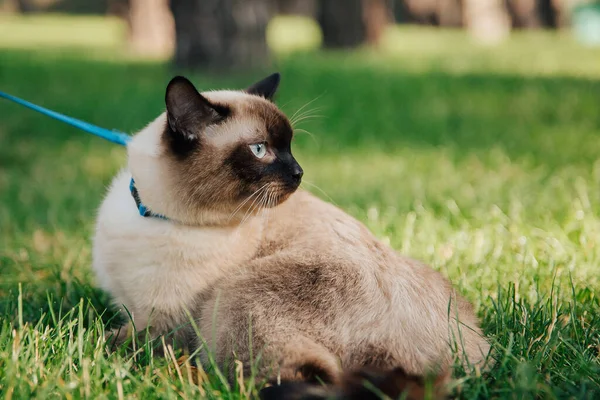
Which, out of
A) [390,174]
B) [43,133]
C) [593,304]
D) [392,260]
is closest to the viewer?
[392,260]

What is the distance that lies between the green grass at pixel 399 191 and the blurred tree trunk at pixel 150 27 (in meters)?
1.36

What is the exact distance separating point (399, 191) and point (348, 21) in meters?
8.92

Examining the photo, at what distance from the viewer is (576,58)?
12562 mm

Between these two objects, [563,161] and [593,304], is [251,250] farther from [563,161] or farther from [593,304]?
[563,161]

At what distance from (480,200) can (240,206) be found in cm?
247

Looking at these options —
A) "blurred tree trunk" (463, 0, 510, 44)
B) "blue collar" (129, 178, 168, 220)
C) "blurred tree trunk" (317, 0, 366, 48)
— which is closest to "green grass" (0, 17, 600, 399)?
"blue collar" (129, 178, 168, 220)

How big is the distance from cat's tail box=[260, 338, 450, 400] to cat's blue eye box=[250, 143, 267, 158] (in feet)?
2.46

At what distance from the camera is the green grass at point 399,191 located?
2.30 metres

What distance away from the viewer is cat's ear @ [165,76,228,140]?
7.97ft

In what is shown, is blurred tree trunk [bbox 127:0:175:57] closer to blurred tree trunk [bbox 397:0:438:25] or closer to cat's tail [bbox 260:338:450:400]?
blurred tree trunk [bbox 397:0:438:25]

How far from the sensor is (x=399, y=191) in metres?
4.93

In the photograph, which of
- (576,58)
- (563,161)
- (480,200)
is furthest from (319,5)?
(480,200)

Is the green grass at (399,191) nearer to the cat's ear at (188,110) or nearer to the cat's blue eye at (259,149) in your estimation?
the cat's blue eye at (259,149)

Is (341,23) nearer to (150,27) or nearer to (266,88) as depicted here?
(150,27)
